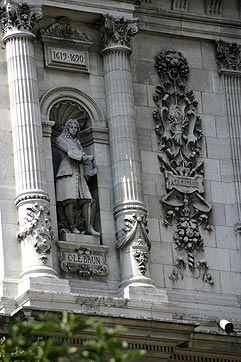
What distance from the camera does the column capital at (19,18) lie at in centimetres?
2630

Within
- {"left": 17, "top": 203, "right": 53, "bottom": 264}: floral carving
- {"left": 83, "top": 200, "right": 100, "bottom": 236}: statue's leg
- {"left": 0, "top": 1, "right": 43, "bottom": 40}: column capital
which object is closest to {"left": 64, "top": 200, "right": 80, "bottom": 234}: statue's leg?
{"left": 83, "top": 200, "right": 100, "bottom": 236}: statue's leg

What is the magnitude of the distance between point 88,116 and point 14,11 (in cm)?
241

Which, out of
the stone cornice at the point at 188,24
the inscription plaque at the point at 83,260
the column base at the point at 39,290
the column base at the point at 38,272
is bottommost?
the column base at the point at 39,290

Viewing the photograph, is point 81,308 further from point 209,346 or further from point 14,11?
point 14,11

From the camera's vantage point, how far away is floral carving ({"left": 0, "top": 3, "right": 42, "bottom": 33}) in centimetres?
2630

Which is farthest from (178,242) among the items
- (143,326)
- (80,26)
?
(80,26)

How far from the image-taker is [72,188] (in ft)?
84.6

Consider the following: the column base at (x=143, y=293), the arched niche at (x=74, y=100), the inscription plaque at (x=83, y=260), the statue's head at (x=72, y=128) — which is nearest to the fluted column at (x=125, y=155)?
the column base at (x=143, y=293)

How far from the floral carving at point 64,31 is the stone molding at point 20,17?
23.8 inches

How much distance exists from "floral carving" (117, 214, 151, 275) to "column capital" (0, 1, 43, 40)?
159 inches

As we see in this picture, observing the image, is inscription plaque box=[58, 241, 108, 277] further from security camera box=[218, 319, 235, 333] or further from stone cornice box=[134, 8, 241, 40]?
stone cornice box=[134, 8, 241, 40]

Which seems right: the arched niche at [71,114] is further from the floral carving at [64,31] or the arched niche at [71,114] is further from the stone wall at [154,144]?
the floral carving at [64,31]

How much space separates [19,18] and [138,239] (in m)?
4.68

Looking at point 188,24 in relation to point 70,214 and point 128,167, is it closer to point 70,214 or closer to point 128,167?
point 128,167
